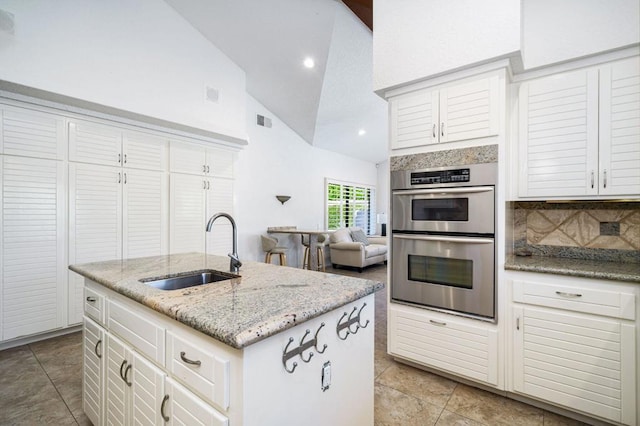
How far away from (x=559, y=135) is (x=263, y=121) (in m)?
4.67

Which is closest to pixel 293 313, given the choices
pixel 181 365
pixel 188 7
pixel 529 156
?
pixel 181 365

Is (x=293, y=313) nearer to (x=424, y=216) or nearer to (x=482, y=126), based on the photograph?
(x=424, y=216)

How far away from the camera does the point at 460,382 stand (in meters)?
2.19

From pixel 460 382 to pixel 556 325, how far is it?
2.56 ft

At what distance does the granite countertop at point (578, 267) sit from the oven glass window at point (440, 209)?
437 millimetres

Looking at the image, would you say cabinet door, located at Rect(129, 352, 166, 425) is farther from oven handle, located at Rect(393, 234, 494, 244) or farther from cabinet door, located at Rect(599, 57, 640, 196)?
cabinet door, located at Rect(599, 57, 640, 196)

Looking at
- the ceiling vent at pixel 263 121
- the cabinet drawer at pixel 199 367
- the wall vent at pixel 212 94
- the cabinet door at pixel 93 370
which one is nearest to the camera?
the cabinet drawer at pixel 199 367

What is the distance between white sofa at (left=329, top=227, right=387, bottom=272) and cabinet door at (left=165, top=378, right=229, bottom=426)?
4942mm

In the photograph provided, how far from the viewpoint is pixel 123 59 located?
3.34 m

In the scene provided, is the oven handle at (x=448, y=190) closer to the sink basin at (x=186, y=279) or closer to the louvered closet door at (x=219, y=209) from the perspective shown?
the sink basin at (x=186, y=279)

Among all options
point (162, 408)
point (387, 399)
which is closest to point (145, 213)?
point (162, 408)

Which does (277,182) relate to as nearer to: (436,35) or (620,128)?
(436,35)

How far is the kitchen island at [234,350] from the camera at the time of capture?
34.8 inches

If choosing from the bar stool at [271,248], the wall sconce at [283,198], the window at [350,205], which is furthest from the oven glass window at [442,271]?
the window at [350,205]
